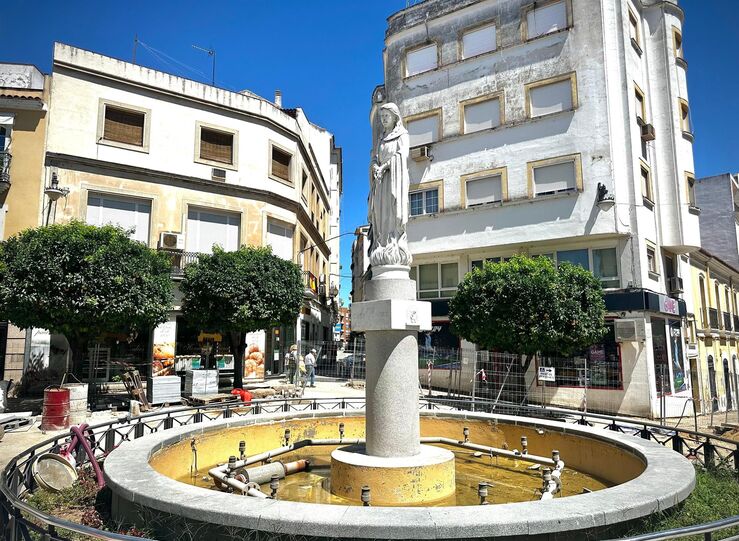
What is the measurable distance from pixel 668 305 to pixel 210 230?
2090 cm

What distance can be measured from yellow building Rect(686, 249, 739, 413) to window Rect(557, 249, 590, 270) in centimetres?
694

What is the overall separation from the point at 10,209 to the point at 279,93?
83.0ft

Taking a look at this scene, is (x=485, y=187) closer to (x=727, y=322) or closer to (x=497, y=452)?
(x=497, y=452)

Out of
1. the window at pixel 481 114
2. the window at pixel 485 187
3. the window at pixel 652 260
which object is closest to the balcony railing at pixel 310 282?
the window at pixel 485 187

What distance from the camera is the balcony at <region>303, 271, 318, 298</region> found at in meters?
30.9

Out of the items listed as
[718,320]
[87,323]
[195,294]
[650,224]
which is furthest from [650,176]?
[87,323]

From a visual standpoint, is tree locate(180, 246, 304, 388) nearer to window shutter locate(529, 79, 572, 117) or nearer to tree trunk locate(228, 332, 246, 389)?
tree trunk locate(228, 332, 246, 389)

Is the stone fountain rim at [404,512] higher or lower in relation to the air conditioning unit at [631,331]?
lower

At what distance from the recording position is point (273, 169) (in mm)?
28844

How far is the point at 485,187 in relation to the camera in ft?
81.4

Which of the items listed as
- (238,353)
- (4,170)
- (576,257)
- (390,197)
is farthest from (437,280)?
(390,197)

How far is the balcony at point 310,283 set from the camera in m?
30.9

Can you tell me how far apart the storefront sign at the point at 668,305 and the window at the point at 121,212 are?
21.9m

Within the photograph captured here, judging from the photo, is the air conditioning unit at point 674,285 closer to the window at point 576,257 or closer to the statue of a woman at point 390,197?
the window at point 576,257
